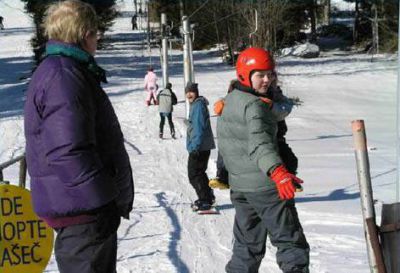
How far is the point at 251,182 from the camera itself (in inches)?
168

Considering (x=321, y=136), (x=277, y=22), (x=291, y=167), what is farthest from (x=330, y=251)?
(x=277, y=22)

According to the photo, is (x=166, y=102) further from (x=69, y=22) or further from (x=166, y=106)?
(x=69, y=22)

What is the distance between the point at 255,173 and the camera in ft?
13.9

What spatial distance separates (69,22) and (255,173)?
1.69 metres

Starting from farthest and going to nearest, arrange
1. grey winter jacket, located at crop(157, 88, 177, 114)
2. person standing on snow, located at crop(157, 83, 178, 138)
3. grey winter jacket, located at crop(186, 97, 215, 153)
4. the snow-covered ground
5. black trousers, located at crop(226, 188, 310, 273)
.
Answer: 1. grey winter jacket, located at crop(157, 88, 177, 114)
2. person standing on snow, located at crop(157, 83, 178, 138)
3. grey winter jacket, located at crop(186, 97, 215, 153)
4. the snow-covered ground
5. black trousers, located at crop(226, 188, 310, 273)

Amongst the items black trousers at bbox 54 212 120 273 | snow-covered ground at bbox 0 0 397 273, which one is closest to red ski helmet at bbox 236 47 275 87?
black trousers at bbox 54 212 120 273

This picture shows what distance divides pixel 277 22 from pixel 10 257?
19.8 meters

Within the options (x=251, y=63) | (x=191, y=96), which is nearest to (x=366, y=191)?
(x=251, y=63)

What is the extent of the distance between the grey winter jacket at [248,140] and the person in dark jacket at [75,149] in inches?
44.0

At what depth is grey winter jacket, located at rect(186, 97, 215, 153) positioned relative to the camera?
26.1 feet

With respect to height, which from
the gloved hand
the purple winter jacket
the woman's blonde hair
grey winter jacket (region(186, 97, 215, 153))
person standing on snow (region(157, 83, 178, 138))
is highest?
the woman's blonde hair

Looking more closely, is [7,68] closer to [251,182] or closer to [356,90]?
[356,90]

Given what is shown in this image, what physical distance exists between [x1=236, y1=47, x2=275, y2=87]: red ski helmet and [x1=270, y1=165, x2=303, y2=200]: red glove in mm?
677

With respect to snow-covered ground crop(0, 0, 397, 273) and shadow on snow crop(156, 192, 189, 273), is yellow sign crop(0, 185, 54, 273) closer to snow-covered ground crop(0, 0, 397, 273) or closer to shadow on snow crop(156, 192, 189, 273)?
snow-covered ground crop(0, 0, 397, 273)
